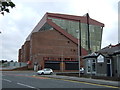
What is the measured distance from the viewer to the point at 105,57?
31828 millimetres

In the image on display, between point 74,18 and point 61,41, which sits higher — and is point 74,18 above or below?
above

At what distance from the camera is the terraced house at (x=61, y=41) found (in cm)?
Result: 7457

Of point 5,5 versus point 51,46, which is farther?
point 51,46

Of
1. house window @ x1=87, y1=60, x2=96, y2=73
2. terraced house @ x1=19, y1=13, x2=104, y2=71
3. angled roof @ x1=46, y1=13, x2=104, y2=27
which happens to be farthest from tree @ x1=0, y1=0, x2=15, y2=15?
angled roof @ x1=46, y1=13, x2=104, y2=27

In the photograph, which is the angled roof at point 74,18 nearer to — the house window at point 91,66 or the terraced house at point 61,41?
the terraced house at point 61,41

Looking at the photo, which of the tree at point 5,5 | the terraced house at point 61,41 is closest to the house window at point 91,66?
the tree at point 5,5

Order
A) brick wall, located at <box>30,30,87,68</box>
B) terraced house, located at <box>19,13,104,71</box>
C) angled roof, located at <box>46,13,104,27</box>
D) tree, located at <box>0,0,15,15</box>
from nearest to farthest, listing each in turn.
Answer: tree, located at <box>0,0,15,15</box>, terraced house, located at <box>19,13,104,71</box>, brick wall, located at <box>30,30,87,68</box>, angled roof, located at <box>46,13,104,27</box>

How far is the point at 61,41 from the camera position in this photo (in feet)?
271

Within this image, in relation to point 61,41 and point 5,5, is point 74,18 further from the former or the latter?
point 5,5

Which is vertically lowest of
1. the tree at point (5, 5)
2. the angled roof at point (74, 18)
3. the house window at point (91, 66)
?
the house window at point (91, 66)

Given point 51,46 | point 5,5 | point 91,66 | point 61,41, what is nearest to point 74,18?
point 61,41

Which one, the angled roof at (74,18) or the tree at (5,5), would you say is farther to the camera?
the angled roof at (74,18)

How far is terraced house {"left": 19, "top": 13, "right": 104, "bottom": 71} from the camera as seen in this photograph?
74.6 meters

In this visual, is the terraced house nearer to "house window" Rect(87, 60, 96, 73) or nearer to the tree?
"house window" Rect(87, 60, 96, 73)
